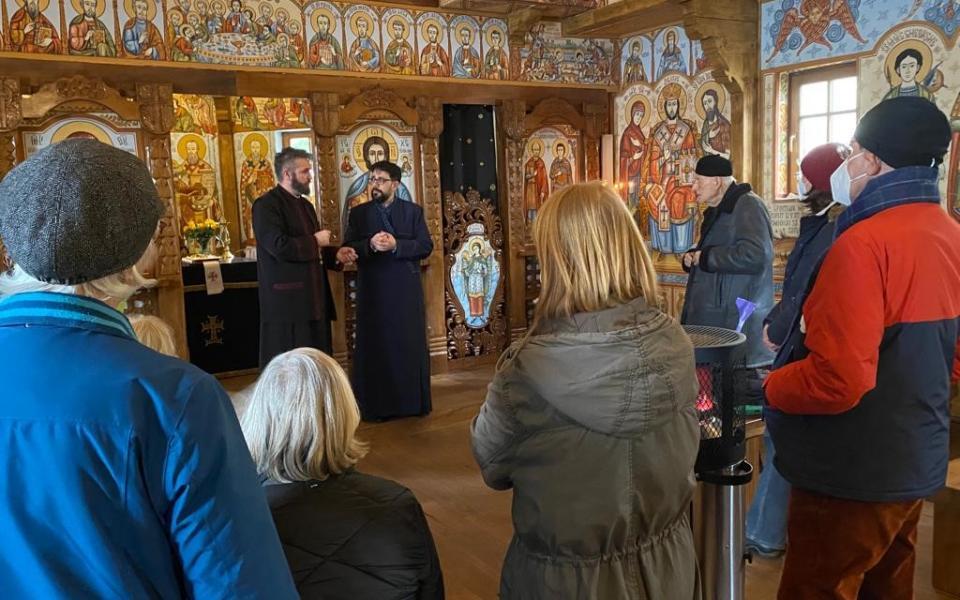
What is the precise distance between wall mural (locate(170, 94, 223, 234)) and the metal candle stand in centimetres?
788

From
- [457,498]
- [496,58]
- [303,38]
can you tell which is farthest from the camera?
[496,58]

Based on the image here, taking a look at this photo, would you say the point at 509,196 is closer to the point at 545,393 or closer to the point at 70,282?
the point at 545,393

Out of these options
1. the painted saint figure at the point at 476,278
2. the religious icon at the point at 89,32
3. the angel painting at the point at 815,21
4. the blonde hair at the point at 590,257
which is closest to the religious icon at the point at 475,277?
the painted saint figure at the point at 476,278

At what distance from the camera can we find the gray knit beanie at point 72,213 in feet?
3.35

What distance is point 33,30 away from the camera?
217 inches

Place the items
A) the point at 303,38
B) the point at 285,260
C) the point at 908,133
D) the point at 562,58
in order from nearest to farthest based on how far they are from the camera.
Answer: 1. the point at 908,133
2. the point at 285,260
3. the point at 303,38
4. the point at 562,58

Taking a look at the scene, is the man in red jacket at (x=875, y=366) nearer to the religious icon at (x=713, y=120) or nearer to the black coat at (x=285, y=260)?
the black coat at (x=285, y=260)

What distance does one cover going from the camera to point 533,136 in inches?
302

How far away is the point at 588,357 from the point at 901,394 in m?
0.99

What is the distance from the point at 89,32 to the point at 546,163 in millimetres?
3988

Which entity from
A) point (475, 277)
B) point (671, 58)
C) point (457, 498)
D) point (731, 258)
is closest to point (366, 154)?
point (475, 277)

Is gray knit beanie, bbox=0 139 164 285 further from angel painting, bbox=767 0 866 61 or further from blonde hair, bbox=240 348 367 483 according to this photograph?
angel painting, bbox=767 0 866 61

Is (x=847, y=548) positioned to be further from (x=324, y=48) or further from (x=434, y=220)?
(x=324, y=48)

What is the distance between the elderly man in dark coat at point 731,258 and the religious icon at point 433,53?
11.6ft
